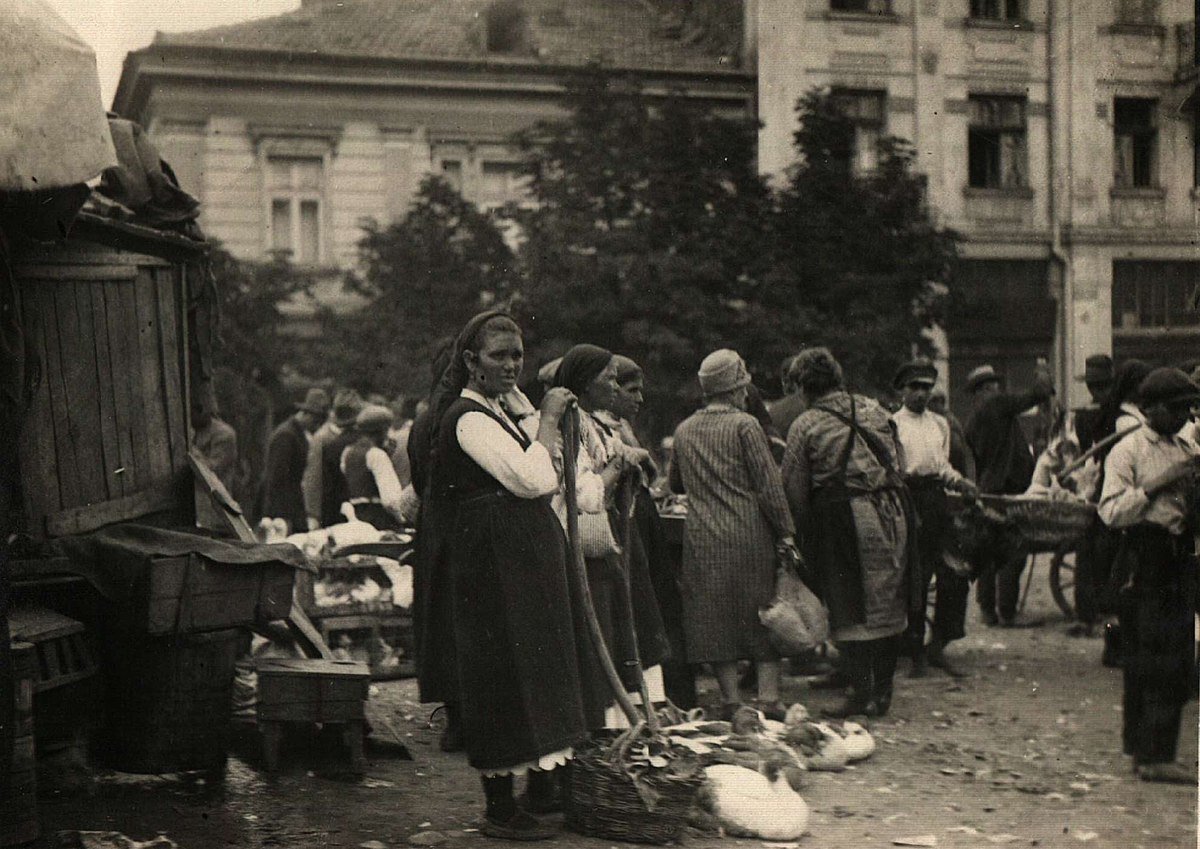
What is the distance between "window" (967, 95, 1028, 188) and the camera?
753 centimetres

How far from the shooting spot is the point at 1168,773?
598 centimetres

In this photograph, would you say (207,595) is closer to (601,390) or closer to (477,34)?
(601,390)

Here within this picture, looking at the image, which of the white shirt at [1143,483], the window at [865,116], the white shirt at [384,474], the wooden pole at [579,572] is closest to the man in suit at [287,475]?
the white shirt at [384,474]

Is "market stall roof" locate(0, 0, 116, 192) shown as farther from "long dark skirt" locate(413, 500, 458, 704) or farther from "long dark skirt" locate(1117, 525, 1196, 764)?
"long dark skirt" locate(1117, 525, 1196, 764)

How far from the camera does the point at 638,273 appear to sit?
13.3 m

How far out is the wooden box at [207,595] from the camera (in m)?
5.70

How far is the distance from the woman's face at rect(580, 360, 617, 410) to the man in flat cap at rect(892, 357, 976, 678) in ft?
9.72

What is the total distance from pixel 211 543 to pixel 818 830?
2.90 metres

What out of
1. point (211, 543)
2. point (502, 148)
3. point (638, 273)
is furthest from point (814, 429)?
point (502, 148)

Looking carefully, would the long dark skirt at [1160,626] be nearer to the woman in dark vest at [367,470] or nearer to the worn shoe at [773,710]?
the worn shoe at [773,710]

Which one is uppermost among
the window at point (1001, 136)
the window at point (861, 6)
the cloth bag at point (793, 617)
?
the window at point (861, 6)

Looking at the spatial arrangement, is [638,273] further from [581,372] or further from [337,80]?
[581,372]

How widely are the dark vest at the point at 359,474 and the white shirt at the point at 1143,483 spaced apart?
5.68m

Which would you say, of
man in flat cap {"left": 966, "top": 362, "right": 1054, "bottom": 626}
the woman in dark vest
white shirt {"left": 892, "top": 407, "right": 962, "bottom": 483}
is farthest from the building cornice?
white shirt {"left": 892, "top": 407, "right": 962, "bottom": 483}
